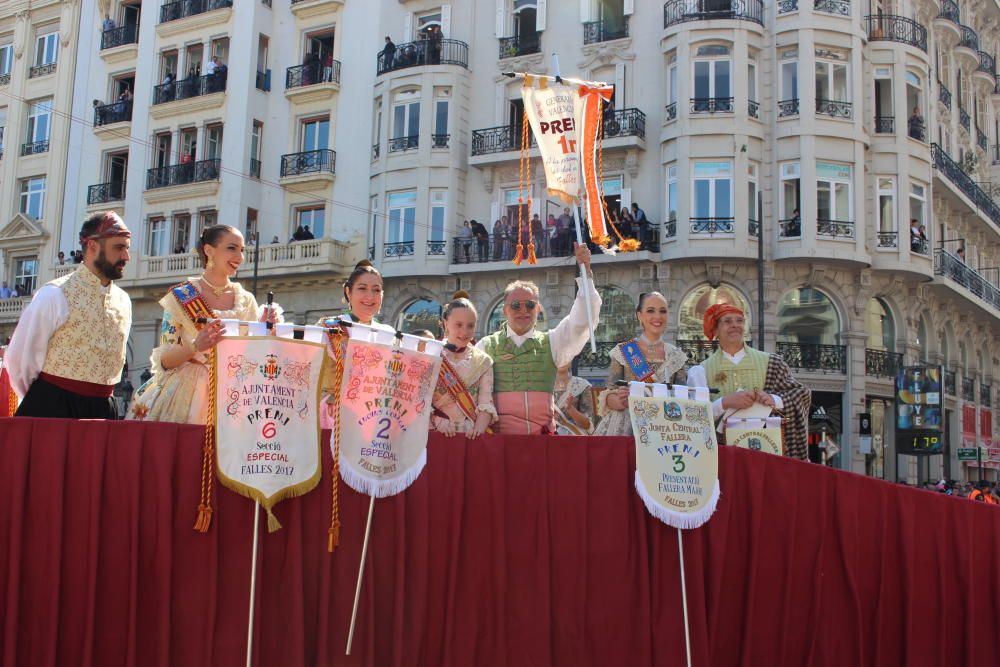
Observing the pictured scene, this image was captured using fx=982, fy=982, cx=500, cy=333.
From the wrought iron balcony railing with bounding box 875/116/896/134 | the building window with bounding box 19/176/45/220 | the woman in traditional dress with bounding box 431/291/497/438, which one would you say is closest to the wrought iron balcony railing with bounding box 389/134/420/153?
the wrought iron balcony railing with bounding box 875/116/896/134

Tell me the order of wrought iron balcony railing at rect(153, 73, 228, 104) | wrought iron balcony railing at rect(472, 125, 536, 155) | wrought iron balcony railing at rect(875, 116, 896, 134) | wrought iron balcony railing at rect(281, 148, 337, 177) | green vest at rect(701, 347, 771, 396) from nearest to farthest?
1. green vest at rect(701, 347, 771, 396)
2. wrought iron balcony railing at rect(875, 116, 896, 134)
3. wrought iron balcony railing at rect(472, 125, 536, 155)
4. wrought iron balcony railing at rect(281, 148, 337, 177)
5. wrought iron balcony railing at rect(153, 73, 228, 104)

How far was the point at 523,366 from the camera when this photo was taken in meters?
6.48

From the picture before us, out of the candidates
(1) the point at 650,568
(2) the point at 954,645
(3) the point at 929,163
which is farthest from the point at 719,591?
(3) the point at 929,163

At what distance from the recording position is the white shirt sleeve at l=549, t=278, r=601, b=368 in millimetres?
6410

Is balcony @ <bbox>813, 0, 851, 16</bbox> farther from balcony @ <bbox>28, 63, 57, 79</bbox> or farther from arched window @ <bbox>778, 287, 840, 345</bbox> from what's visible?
balcony @ <bbox>28, 63, 57, 79</bbox>

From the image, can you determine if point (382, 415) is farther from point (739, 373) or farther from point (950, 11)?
point (950, 11)

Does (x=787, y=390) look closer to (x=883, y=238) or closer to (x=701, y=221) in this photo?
(x=701, y=221)

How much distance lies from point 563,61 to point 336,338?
23283 mm

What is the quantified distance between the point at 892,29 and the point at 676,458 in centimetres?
2490

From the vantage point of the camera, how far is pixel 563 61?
2703 centimetres

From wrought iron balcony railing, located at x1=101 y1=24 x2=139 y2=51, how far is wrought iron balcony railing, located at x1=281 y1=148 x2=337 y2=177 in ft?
26.6

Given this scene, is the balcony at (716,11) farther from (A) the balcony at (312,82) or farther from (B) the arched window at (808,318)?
(A) the balcony at (312,82)

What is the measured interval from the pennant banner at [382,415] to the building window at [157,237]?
27934 millimetres

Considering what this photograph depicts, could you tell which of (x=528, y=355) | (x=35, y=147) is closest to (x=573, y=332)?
(x=528, y=355)
